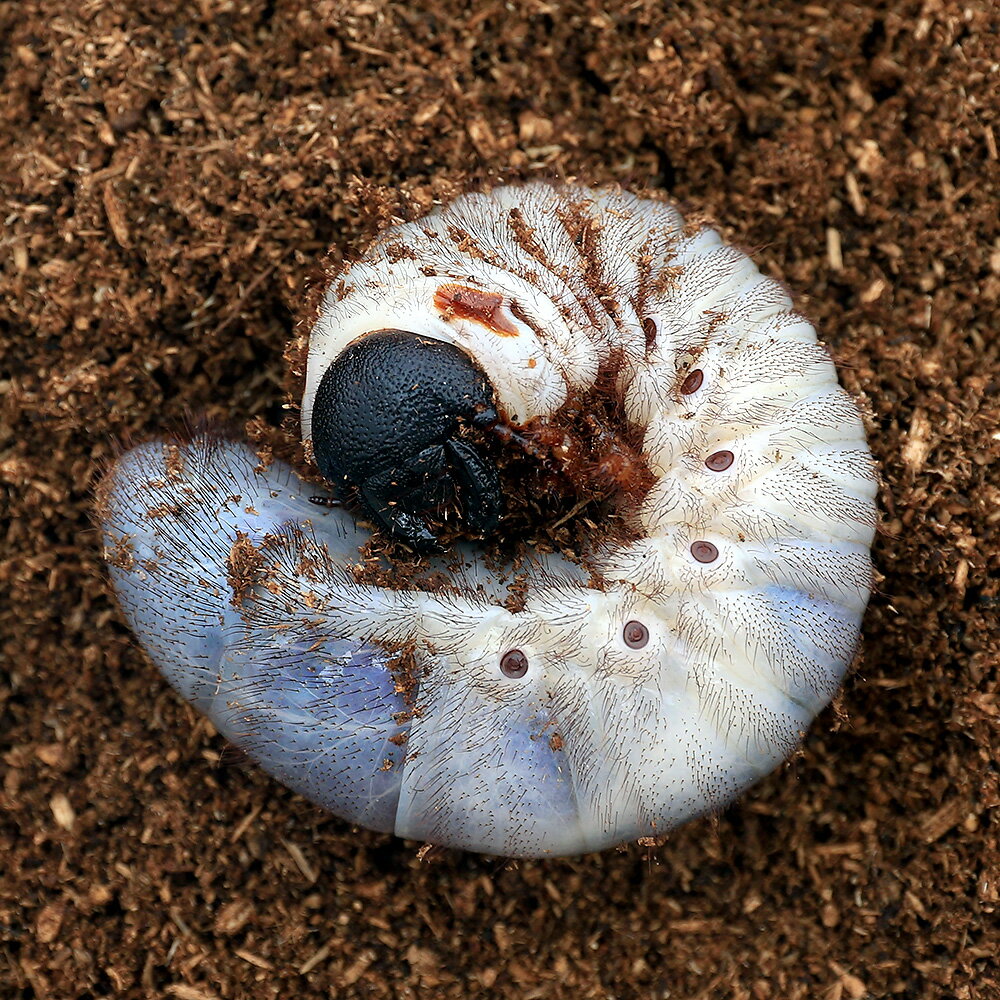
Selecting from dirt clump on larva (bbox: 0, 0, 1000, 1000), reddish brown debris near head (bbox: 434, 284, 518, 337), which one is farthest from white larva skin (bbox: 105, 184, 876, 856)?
dirt clump on larva (bbox: 0, 0, 1000, 1000)

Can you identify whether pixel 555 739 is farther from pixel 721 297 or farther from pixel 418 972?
pixel 721 297

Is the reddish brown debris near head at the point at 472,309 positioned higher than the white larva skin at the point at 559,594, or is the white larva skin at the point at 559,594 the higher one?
the reddish brown debris near head at the point at 472,309

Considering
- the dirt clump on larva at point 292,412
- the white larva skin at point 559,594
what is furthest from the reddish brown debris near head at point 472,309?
the dirt clump on larva at point 292,412

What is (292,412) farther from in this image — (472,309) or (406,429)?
(472,309)

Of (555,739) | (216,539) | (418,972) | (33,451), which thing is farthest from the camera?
(33,451)

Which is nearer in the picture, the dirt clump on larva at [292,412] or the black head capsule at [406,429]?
the black head capsule at [406,429]

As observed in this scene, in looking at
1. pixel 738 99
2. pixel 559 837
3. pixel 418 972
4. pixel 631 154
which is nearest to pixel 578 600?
pixel 559 837

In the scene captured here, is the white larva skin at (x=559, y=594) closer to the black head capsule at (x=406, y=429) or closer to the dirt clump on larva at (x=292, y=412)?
the black head capsule at (x=406, y=429)

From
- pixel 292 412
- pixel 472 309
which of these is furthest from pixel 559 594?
pixel 292 412
